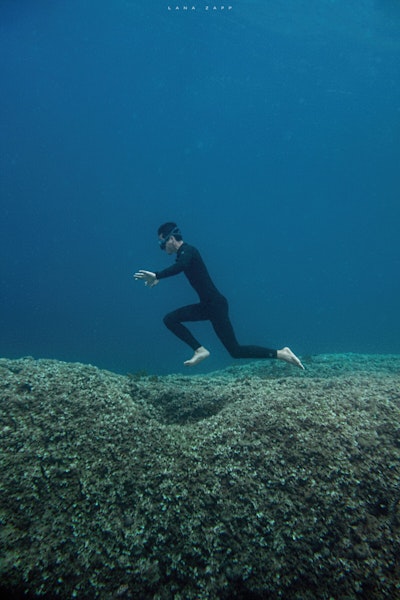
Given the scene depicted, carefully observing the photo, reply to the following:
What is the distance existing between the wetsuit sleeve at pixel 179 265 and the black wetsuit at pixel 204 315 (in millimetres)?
24

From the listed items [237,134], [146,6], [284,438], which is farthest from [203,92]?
[284,438]

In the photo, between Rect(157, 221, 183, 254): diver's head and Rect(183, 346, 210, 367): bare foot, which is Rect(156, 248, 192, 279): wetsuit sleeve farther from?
Rect(183, 346, 210, 367): bare foot

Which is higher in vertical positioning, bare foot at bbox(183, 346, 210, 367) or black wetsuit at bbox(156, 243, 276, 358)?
black wetsuit at bbox(156, 243, 276, 358)

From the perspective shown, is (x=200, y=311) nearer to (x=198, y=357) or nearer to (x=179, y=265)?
(x=198, y=357)

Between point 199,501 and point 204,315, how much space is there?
162 inches

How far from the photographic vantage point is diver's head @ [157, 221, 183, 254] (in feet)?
20.8

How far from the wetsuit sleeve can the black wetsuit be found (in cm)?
2

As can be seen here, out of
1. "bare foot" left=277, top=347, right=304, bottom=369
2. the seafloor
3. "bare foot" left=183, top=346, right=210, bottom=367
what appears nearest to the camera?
the seafloor

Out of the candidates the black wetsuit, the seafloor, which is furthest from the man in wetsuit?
the seafloor

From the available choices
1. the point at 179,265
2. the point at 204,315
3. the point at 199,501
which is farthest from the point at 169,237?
the point at 199,501

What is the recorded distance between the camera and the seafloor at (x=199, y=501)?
234cm

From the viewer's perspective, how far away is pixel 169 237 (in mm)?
6340

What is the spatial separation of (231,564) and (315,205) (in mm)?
113100

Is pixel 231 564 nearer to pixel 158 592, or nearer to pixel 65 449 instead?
pixel 158 592
